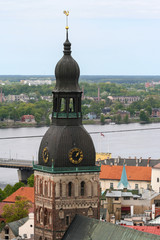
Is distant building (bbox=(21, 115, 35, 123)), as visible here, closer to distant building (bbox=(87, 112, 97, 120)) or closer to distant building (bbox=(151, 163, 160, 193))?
distant building (bbox=(87, 112, 97, 120))

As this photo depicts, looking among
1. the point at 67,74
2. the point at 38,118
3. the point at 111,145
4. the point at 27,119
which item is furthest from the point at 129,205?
the point at 27,119

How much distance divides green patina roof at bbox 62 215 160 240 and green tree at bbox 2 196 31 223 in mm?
19342

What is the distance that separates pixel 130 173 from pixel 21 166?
1967 centimetres

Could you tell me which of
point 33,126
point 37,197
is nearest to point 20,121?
point 33,126

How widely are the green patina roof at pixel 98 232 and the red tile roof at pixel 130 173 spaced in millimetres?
31388

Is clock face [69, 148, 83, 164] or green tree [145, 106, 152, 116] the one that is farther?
green tree [145, 106, 152, 116]

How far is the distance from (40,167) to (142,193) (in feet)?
72.3

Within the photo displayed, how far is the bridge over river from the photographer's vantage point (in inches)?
3000

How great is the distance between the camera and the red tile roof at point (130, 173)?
2322 inches

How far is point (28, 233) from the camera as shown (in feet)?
138

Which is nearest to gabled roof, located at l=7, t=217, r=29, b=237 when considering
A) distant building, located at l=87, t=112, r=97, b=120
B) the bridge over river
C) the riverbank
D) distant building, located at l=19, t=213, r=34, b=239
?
distant building, located at l=19, t=213, r=34, b=239

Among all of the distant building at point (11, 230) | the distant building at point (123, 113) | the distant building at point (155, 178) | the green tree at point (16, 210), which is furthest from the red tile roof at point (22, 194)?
the distant building at point (123, 113)

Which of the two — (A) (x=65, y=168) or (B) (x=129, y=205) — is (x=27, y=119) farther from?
(A) (x=65, y=168)

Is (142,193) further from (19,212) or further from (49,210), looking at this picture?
(49,210)
